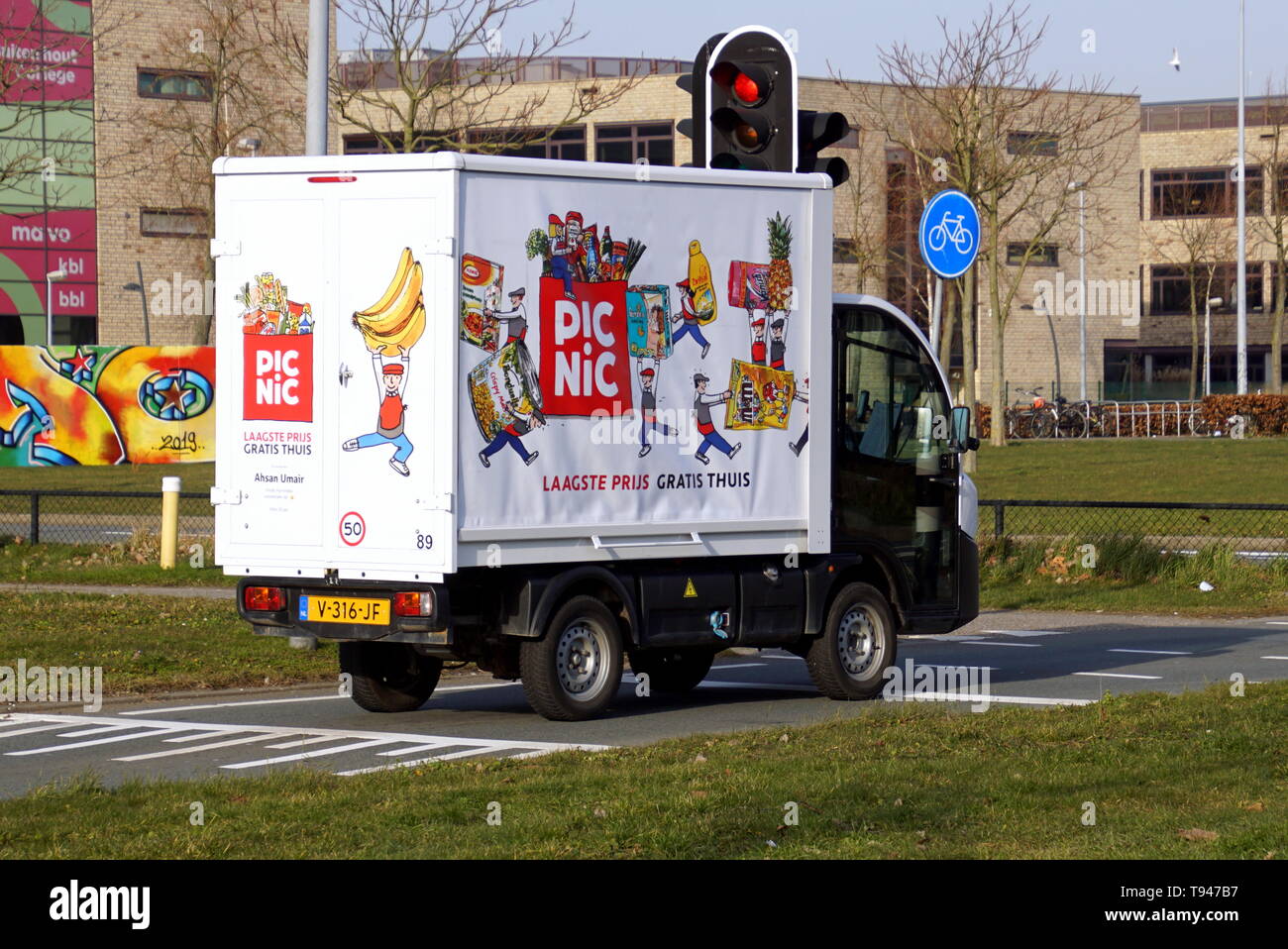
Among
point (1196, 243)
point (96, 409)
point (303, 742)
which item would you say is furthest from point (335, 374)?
point (1196, 243)

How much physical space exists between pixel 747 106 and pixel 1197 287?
7074 cm

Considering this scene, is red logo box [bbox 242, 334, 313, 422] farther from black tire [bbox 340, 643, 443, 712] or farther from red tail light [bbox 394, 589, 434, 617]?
black tire [bbox 340, 643, 443, 712]

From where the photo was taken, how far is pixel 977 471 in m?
36.9

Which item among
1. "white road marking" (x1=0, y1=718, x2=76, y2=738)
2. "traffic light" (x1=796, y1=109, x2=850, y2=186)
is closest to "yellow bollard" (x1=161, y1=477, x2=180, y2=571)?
"white road marking" (x1=0, y1=718, x2=76, y2=738)

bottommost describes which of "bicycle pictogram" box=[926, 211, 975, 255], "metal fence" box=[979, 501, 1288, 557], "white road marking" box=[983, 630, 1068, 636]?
"white road marking" box=[983, 630, 1068, 636]

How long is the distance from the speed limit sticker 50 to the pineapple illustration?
3.06 meters

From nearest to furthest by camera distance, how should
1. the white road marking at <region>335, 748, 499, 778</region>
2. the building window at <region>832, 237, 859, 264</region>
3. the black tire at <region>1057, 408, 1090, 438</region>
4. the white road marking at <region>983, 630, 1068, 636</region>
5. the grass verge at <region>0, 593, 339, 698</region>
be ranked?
the white road marking at <region>335, 748, 499, 778</region> → the grass verge at <region>0, 593, 339, 698</region> → the white road marking at <region>983, 630, 1068, 636</region> → the building window at <region>832, 237, 859, 264</region> → the black tire at <region>1057, 408, 1090, 438</region>

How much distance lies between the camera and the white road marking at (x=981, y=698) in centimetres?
1246

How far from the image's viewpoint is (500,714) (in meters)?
12.1

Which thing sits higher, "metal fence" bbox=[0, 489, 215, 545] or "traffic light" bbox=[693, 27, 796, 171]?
"traffic light" bbox=[693, 27, 796, 171]

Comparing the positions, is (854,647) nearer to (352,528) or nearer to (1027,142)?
(352,528)

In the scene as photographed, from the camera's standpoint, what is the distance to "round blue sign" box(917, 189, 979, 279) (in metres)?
16.1

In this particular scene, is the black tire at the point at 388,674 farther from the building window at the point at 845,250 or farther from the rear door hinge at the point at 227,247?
the building window at the point at 845,250
